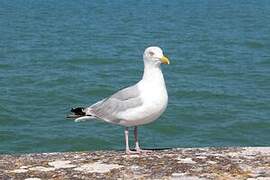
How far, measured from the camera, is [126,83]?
2336 centimetres

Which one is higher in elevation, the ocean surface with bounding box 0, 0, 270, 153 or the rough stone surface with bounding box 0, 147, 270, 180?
the ocean surface with bounding box 0, 0, 270, 153

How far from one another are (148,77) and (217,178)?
162 cm

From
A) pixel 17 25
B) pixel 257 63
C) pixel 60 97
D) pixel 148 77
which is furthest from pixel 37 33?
pixel 148 77

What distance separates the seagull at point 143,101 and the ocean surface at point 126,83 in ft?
22.8

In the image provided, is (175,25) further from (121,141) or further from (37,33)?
(121,141)

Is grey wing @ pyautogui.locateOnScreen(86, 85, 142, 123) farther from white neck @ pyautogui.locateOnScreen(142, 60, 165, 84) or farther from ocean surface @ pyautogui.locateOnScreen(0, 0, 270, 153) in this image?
ocean surface @ pyautogui.locateOnScreen(0, 0, 270, 153)

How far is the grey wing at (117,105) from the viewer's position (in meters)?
7.67

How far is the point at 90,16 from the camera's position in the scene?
60.6 meters

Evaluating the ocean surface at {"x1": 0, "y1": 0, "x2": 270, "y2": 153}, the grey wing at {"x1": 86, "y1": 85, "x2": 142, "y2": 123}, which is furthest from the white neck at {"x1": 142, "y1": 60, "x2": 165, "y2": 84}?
the ocean surface at {"x1": 0, "y1": 0, "x2": 270, "y2": 153}

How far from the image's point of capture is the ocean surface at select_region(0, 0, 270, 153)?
15.9 metres

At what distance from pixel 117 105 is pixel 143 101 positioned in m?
0.44

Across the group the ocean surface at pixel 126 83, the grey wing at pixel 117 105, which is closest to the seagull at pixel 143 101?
the grey wing at pixel 117 105

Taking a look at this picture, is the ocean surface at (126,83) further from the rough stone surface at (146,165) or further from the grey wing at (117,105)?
the rough stone surface at (146,165)

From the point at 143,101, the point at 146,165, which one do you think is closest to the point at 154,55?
the point at 143,101
